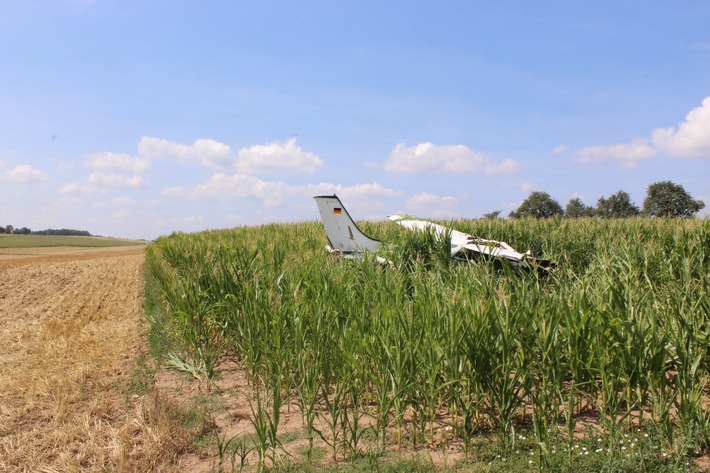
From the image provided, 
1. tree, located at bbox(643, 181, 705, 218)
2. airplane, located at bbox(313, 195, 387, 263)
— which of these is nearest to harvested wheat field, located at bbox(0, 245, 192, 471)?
airplane, located at bbox(313, 195, 387, 263)

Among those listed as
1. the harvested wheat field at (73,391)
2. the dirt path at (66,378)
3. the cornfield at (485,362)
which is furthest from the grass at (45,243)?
the cornfield at (485,362)

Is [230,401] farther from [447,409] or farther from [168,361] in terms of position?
[447,409]

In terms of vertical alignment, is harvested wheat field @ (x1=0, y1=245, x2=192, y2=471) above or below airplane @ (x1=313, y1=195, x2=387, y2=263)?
below

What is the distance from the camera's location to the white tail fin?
41.7 ft

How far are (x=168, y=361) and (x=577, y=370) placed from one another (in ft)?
17.0

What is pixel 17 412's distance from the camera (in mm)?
5609

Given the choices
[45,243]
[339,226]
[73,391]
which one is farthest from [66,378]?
[45,243]

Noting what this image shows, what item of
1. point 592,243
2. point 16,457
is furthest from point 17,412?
point 592,243

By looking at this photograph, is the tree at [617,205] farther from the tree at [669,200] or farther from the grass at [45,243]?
the grass at [45,243]

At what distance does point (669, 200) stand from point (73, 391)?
5681cm

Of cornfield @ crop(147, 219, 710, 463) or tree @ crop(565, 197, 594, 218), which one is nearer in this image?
cornfield @ crop(147, 219, 710, 463)

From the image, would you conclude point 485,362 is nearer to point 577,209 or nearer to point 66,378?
point 66,378

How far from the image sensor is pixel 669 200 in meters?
51.5

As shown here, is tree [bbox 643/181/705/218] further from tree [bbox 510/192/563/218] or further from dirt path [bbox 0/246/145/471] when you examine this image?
dirt path [bbox 0/246/145/471]
